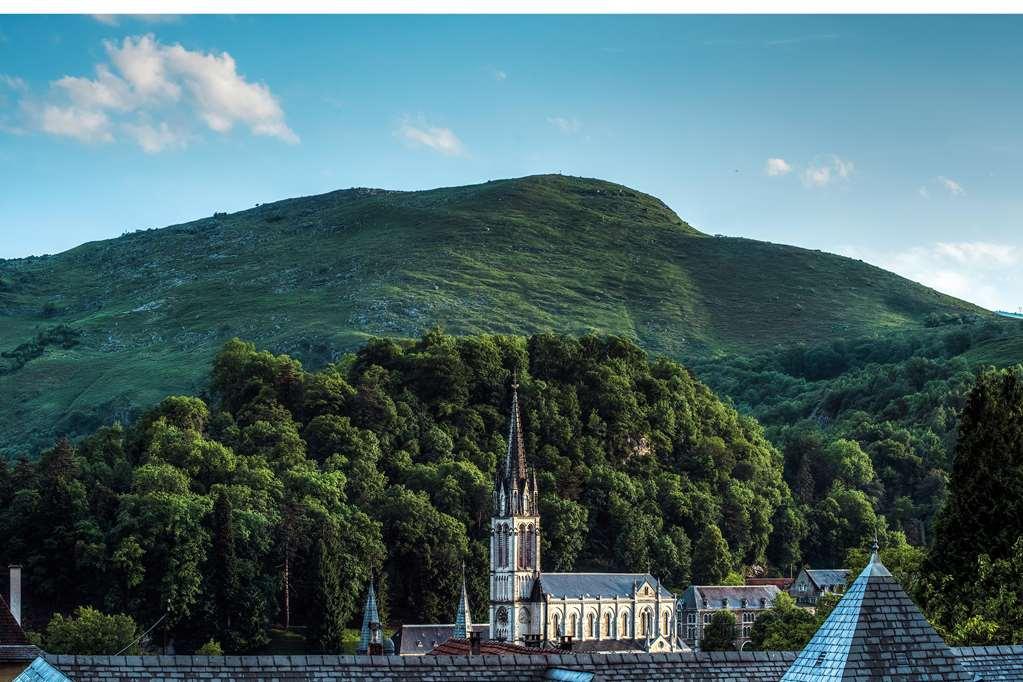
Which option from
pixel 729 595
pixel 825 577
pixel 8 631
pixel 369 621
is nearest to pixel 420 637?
→ pixel 369 621

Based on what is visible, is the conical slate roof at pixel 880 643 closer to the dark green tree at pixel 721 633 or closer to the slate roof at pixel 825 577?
the dark green tree at pixel 721 633

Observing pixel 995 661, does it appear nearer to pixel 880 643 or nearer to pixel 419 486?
pixel 880 643

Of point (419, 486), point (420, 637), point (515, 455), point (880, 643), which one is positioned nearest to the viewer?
point (880, 643)

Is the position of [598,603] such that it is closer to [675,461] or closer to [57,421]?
[675,461]

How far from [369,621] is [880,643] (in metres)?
88.2

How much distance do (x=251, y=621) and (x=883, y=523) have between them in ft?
199

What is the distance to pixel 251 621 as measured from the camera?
102750mm

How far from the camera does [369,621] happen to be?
4131 inches

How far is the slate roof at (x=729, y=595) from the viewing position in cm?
13038

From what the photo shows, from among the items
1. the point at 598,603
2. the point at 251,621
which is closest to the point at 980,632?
the point at 251,621

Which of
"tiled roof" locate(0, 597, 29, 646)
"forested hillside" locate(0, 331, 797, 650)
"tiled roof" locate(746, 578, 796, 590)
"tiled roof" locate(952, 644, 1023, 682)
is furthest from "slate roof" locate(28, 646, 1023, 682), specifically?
"tiled roof" locate(746, 578, 796, 590)

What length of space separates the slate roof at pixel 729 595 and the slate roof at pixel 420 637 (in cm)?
2799

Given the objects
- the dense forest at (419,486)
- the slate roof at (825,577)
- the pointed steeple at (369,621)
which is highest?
the dense forest at (419,486)

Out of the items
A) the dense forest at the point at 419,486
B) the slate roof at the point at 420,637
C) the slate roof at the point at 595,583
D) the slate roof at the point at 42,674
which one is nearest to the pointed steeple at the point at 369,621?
the dense forest at the point at 419,486
